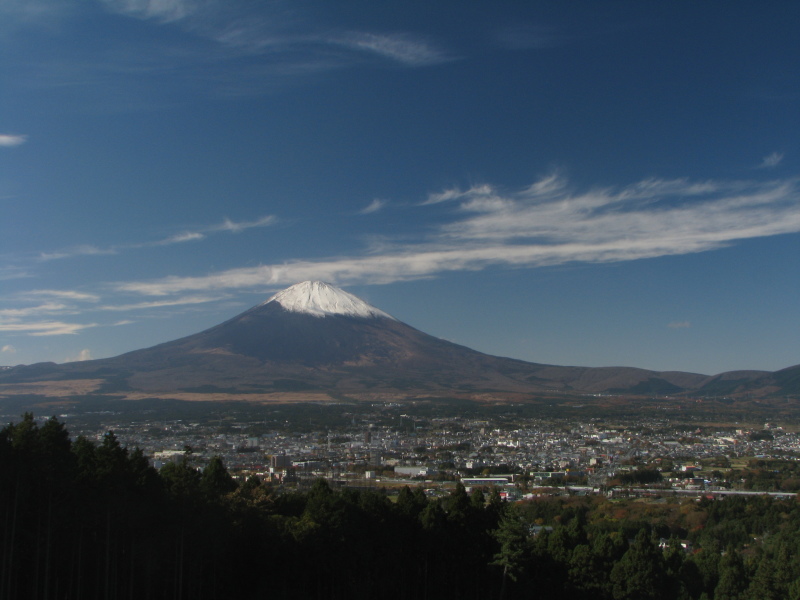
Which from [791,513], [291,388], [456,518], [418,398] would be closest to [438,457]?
[791,513]

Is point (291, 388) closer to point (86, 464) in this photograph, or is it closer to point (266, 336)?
point (266, 336)

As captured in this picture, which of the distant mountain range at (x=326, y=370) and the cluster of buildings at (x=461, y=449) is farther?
the distant mountain range at (x=326, y=370)

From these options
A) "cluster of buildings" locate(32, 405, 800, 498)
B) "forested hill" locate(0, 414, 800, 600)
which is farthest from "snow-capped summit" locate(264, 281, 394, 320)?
"forested hill" locate(0, 414, 800, 600)

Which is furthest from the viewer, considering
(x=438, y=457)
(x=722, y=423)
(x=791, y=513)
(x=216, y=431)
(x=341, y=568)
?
(x=722, y=423)

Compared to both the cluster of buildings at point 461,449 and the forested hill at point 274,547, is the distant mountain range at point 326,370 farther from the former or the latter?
the forested hill at point 274,547

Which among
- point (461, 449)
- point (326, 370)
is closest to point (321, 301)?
point (326, 370)

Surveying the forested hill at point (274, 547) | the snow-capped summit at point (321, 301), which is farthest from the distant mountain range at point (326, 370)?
the forested hill at point (274, 547)
